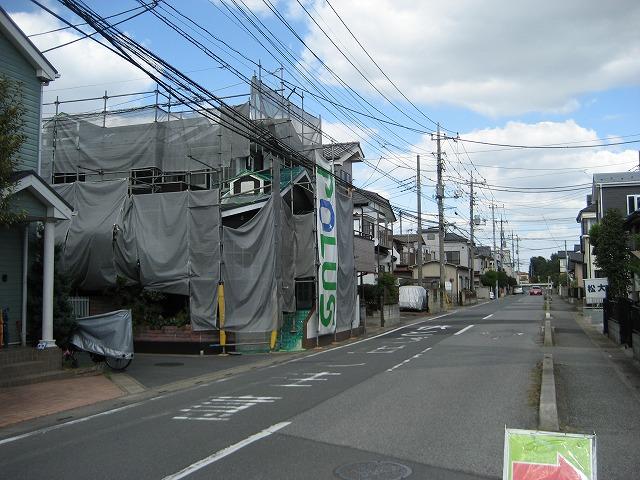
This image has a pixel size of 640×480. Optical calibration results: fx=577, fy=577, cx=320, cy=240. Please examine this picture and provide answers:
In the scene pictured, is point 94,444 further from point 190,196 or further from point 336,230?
point 336,230

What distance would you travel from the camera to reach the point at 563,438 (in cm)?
412

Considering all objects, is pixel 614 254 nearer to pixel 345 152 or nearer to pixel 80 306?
pixel 345 152

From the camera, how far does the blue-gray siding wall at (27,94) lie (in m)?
13.9

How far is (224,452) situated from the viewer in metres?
6.64

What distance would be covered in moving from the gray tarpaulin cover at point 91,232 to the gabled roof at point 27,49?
492 cm

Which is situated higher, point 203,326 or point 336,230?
point 336,230

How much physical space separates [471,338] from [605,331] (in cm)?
551

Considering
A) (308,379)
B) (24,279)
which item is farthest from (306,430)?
(24,279)

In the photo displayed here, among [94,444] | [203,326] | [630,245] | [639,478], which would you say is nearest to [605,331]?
[630,245]

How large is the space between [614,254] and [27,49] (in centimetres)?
2149

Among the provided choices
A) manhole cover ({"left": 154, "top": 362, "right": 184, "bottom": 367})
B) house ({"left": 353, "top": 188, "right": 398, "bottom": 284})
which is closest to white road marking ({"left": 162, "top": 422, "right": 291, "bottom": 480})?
manhole cover ({"left": 154, "top": 362, "right": 184, "bottom": 367})

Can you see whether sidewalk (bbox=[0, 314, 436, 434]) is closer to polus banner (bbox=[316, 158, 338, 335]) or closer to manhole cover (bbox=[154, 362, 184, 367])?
manhole cover (bbox=[154, 362, 184, 367])

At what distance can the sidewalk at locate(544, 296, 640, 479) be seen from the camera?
630 centimetres

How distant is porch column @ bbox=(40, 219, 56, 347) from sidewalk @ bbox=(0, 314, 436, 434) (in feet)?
3.53
